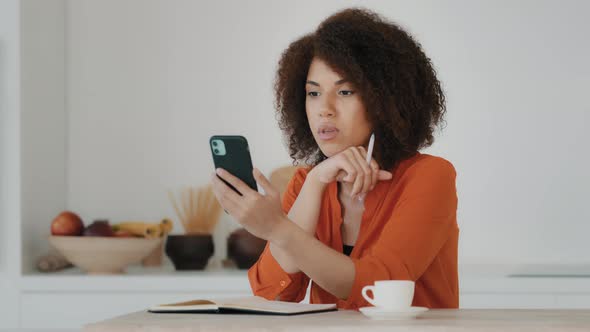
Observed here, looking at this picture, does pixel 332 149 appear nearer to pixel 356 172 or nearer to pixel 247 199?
pixel 356 172

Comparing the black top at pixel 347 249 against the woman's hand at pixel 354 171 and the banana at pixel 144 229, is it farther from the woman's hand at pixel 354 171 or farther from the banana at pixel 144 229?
the banana at pixel 144 229

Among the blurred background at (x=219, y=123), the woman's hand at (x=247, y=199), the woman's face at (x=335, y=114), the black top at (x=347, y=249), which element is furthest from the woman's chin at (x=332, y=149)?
the blurred background at (x=219, y=123)

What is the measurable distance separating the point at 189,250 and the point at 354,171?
6.41ft

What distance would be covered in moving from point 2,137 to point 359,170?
221 centimetres

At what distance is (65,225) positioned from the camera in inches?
150

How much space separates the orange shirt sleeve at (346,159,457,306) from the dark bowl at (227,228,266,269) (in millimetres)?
1737

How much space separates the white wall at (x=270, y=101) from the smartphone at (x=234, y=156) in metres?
2.44

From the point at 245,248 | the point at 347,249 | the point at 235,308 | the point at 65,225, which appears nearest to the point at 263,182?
the point at 235,308

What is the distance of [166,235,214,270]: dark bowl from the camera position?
3861mm

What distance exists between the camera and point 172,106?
4.25 m

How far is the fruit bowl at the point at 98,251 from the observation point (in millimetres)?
3750

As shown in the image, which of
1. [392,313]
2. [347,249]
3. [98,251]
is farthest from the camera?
[98,251]

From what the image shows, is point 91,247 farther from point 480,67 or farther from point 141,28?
point 480,67

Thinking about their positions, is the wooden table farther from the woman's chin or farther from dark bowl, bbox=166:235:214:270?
dark bowl, bbox=166:235:214:270
